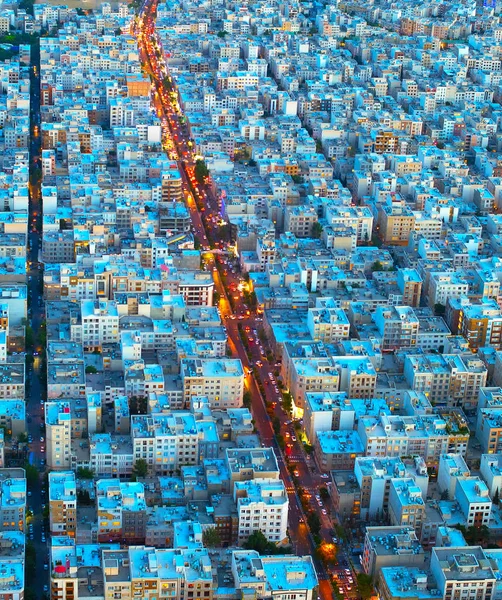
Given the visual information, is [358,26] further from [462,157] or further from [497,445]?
[497,445]

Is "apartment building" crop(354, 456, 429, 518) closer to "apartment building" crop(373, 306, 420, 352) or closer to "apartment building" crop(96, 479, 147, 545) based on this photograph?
"apartment building" crop(96, 479, 147, 545)

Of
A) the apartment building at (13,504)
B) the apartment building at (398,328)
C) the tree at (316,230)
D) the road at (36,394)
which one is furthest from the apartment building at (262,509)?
the tree at (316,230)

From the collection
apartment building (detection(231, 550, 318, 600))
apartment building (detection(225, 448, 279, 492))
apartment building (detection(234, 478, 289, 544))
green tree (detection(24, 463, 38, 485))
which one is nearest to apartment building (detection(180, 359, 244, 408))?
apartment building (detection(225, 448, 279, 492))

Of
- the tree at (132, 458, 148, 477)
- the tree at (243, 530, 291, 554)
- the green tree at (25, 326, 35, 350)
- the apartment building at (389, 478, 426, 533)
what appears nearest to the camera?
the tree at (243, 530, 291, 554)

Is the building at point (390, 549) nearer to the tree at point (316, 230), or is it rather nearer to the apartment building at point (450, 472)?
the apartment building at point (450, 472)

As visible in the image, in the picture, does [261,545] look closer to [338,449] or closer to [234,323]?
[338,449]

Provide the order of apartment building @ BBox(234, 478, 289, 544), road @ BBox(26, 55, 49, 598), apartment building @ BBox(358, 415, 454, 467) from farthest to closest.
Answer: apartment building @ BBox(358, 415, 454, 467) → apartment building @ BBox(234, 478, 289, 544) → road @ BBox(26, 55, 49, 598)

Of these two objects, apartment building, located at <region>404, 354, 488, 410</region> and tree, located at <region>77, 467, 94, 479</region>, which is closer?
tree, located at <region>77, 467, 94, 479</region>
